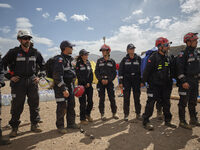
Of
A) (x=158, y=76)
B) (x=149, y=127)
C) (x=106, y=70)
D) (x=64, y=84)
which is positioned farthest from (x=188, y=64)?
(x=64, y=84)

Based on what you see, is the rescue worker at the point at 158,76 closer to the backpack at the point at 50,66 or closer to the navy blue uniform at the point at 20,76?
the backpack at the point at 50,66

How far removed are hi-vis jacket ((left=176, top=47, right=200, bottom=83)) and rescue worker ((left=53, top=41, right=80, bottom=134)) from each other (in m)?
3.46

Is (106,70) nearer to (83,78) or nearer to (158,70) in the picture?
(83,78)

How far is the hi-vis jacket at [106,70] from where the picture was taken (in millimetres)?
5190

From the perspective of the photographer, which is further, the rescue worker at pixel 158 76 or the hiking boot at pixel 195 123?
the hiking boot at pixel 195 123

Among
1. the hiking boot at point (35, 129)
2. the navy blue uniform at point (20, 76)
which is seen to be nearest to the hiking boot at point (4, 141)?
the navy blue uniform at point (20, 76)

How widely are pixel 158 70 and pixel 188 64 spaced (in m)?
1.01

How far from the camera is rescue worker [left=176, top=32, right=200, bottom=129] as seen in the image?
405 centimetres

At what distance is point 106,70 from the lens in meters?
5.23

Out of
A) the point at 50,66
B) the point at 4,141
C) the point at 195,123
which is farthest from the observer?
the point at 195,123

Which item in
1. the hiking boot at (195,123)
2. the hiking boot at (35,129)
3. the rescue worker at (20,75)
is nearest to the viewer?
the rescue worker at (20,75)

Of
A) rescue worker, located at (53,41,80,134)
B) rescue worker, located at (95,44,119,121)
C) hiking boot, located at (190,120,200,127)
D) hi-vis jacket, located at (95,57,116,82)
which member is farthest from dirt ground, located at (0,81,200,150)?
hi-vis jacket, located at (95,57,116,82)

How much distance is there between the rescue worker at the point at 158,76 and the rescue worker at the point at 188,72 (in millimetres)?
361

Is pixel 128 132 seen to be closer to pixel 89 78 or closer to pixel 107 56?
pixel 89 78
